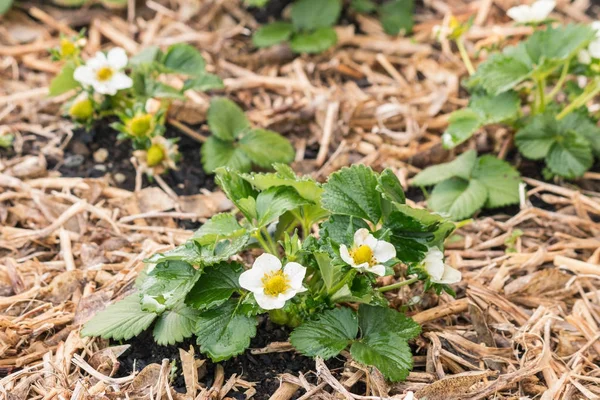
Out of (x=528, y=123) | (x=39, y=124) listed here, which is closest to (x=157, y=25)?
(x=39, y=124)

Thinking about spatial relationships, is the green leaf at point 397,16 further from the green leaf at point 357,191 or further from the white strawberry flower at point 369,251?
the white strawberry flower at point 369,251

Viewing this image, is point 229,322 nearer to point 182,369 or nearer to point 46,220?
point 182,369

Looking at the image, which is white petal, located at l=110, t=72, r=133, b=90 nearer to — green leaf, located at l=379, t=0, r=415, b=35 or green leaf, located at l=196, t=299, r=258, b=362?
green leaf, located at l=196, t=299, r=258, b=362

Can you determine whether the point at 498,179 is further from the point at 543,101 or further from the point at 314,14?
the point at 314,14

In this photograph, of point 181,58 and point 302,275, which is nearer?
point 302,275

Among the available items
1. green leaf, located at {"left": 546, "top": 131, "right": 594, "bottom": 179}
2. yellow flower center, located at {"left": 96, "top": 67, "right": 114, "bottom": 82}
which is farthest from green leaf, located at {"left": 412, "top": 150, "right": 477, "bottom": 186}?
yellow flower center, located at {"left": 96, "top": 67, "right": 114, "bottom": 82}

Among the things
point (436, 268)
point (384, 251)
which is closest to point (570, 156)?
point (436, 268)
